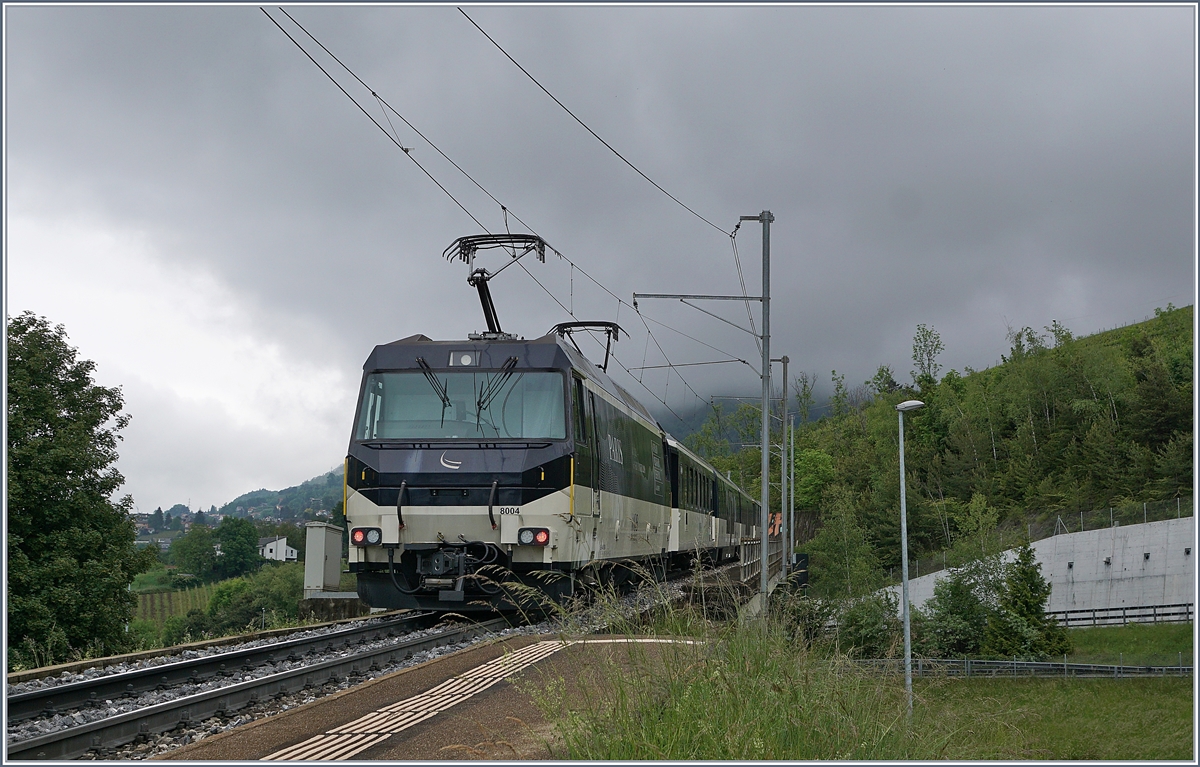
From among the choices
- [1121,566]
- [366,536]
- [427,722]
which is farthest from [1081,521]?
[427,722]

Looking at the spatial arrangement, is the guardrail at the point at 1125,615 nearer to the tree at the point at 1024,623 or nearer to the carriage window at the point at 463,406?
the tree at the point at 1024,623

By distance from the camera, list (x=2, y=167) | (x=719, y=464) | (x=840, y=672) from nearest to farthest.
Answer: (x=2, y=167) → (x=840, y=672) → (x=719, y=464)

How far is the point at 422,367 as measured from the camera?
1270 cm

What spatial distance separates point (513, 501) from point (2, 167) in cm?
733

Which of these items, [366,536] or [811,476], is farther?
[811,476]

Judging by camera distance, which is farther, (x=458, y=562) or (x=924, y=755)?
(x=458, y=562)

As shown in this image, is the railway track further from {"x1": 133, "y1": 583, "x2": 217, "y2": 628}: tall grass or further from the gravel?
{"x1": 133, "y1": 583, "x2": 217, "y2": 628}: tall grass

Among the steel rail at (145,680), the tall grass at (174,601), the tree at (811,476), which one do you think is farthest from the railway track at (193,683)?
the tall grass at (174,601)

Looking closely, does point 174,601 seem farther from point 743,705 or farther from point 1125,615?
point 743,705

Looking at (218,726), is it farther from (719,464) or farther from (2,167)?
(719,464)

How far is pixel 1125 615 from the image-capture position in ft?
164

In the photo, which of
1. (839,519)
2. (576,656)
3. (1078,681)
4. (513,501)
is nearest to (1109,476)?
(839,519)

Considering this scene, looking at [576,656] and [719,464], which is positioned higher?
[719,464]

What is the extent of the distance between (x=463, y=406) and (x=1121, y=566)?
50178mm
